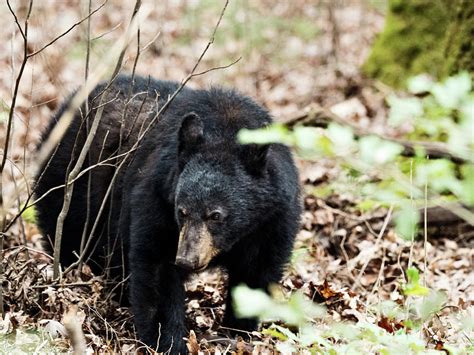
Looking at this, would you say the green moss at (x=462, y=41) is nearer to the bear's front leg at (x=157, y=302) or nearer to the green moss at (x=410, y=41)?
the green moss at (x=410, y=41)

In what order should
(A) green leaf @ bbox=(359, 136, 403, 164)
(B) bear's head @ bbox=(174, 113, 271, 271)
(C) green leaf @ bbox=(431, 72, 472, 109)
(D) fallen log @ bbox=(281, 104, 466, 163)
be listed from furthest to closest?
(D) fallen log @ bbox=(281, 104, 466, 163) < (B) bear's head @ bbox=(174, 113, 271, 271) < (C) green leaf @ bbox=(431, 72, 472, 109) < (A) green leaf @ bbox=(359, 136, 403, 164)

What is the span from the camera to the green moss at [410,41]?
10852 millimetres

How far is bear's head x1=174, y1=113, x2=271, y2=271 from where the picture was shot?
525 cm

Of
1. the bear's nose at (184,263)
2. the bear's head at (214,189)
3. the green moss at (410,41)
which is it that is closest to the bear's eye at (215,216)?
the bear's head at (214,189)

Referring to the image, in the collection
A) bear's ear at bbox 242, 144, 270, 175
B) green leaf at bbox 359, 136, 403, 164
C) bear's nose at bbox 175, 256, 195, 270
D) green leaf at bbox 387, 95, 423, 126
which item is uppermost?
green leaf at bbox 387, 95, 423, 126

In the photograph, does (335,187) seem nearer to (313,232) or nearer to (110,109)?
(313,232)

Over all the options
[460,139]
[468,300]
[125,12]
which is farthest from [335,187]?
[125,12]

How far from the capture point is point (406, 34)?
11.3 m

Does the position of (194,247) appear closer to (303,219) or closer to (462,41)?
(303,219)

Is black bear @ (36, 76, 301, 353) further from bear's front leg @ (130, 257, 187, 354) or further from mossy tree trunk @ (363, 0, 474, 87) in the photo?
mossy tree trunk @ (363, 0, 474, 87)

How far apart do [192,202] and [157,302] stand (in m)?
0.88

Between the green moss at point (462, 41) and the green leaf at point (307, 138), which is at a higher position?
the green moss at point (462, 41)

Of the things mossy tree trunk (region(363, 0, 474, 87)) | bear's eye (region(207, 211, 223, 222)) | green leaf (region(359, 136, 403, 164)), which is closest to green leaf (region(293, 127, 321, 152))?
green leaf (region(359, 136, 403, 164))

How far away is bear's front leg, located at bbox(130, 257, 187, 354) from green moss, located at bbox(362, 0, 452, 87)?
609 centimetres
